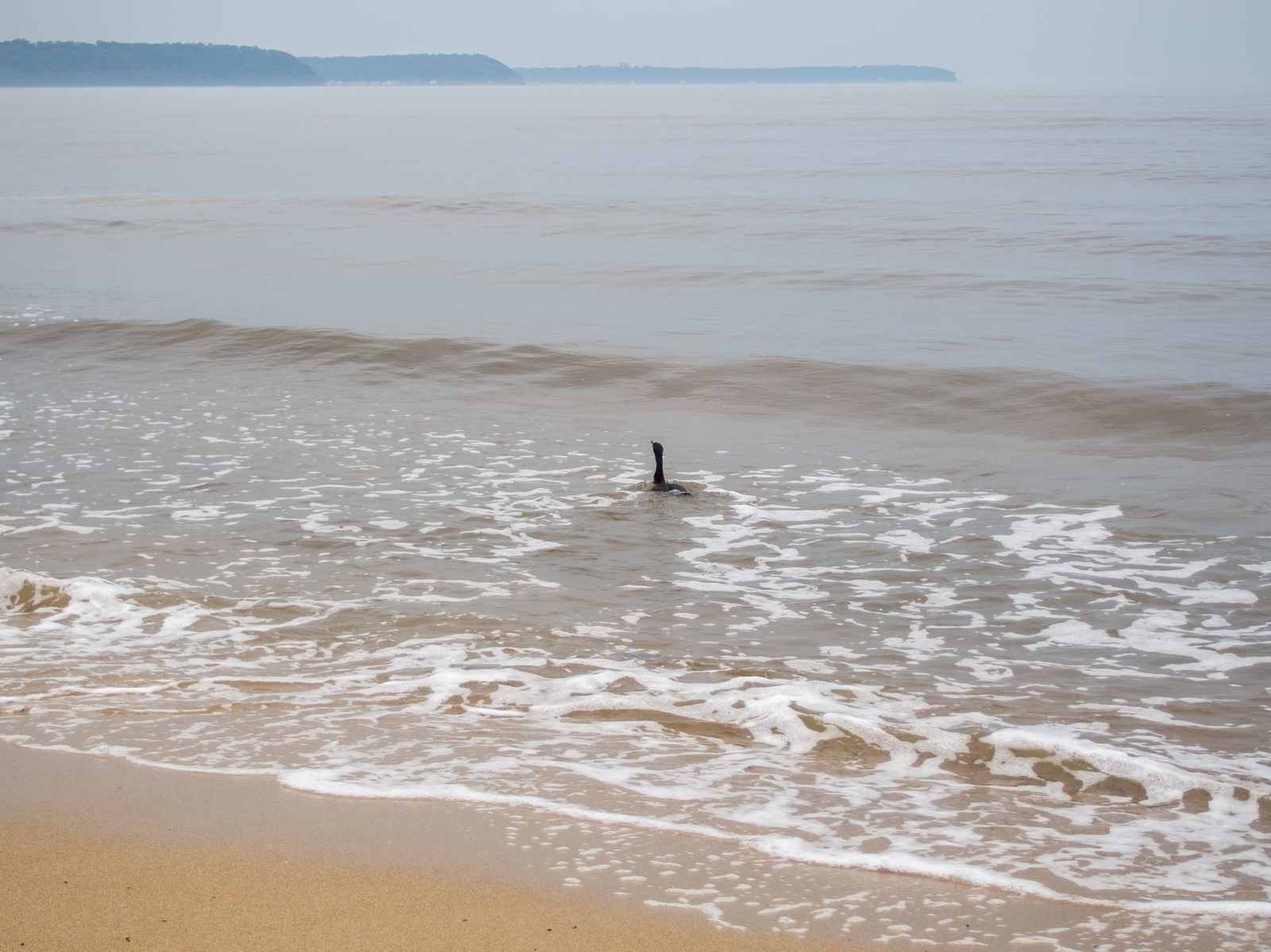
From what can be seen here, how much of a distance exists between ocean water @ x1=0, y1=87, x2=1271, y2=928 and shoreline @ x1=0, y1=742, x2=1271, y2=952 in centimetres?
16

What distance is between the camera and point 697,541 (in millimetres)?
7906

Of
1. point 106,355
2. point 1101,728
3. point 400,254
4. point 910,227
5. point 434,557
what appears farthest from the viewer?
point 910,227

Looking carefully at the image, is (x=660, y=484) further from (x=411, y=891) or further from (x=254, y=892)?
(x=254, y=892)

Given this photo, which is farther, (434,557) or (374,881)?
(434,557)

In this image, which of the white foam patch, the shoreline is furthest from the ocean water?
the shoreline

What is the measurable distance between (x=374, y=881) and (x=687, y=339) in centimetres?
1312

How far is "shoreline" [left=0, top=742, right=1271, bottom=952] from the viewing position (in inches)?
128

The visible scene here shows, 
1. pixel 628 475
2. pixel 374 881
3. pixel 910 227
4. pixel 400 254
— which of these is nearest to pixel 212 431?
pixel 628 475

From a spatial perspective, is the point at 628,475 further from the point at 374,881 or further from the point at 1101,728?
the point at 374,881

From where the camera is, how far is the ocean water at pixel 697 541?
437 centimetres

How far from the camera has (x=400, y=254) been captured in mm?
24938

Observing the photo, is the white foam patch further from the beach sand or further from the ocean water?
the beach sand

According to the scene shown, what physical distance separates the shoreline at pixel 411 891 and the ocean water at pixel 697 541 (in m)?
0.16

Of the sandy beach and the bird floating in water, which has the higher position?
the bird floating in water
